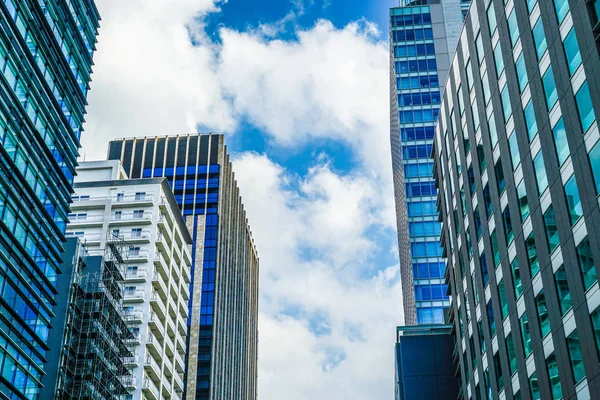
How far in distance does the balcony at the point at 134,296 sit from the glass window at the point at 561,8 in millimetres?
58801

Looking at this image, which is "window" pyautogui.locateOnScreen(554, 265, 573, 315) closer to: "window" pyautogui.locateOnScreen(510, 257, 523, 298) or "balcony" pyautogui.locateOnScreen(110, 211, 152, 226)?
"window" pyautogui.locateOnScreen(510, 257, 523, 298)

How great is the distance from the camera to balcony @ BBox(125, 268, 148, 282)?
8638cm

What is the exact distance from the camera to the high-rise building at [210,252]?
11912 cm

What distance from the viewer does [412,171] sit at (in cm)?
11319

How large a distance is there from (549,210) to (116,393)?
162ft

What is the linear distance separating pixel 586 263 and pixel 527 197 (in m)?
7.97

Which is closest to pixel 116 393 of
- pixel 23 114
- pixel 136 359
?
pixel 136 359

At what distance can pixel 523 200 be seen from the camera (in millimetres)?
42469

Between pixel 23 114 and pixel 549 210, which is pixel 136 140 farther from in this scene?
pixel 549 210

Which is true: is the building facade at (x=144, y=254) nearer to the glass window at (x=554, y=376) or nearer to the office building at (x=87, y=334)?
the office building at (x=87, y=334)

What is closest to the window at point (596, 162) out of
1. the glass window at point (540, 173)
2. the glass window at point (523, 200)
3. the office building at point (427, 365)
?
the glass window at point (540, 173)

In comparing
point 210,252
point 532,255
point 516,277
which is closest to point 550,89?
point 532,255

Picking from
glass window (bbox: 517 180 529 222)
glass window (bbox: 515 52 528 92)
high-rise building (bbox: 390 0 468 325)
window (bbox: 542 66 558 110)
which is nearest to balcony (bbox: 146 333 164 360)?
high-rise building (bbox: 390 0 468 325)

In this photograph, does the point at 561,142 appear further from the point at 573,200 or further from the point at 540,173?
the point at 573,200
